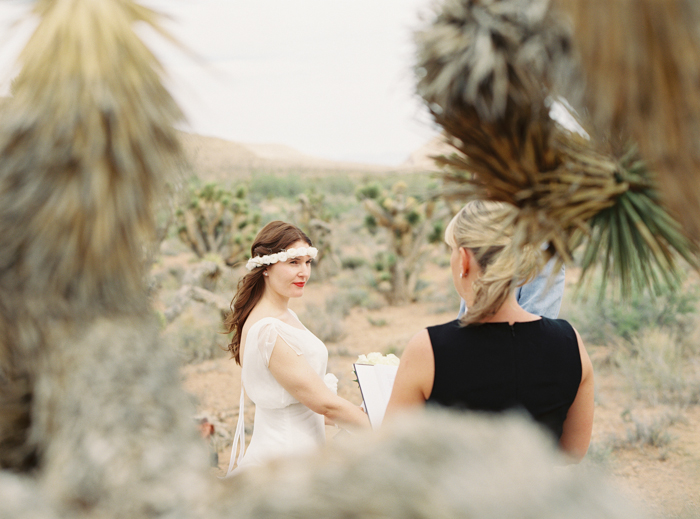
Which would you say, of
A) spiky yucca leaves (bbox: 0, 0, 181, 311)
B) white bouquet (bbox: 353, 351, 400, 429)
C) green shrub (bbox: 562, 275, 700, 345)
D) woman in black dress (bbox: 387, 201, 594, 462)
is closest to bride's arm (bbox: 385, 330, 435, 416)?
woman in black dress (bbox: 387, 201, 594, 462)

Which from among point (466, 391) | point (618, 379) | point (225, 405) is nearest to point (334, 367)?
point (225, 405)

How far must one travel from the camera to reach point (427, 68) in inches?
35.2

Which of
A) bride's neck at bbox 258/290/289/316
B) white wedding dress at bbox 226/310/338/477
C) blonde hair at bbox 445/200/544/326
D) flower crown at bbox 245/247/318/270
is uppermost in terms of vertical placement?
blonde hair at bbox 445/200/544/326

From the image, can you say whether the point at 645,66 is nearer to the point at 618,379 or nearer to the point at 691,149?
the point at 691,149

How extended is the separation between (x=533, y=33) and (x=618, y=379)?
316 inches

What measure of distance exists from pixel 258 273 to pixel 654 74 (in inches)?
126

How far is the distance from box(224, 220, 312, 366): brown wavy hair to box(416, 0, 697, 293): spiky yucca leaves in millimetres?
2647

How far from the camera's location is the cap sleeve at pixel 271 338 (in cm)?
312

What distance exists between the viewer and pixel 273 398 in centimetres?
317

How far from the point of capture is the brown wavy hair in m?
3.57

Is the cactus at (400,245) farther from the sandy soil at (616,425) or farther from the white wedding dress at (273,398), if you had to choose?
the white wedding dress at (273,398)

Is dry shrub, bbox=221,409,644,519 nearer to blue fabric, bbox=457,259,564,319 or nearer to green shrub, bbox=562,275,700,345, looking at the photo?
blue fabric, bbox=457,259,564,319

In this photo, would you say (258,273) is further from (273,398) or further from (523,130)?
(523,130)

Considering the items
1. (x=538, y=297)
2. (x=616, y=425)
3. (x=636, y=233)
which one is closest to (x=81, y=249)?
(x=636, y=233)
